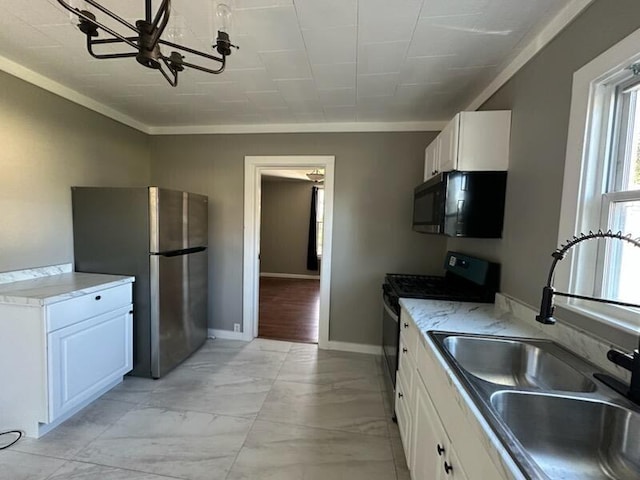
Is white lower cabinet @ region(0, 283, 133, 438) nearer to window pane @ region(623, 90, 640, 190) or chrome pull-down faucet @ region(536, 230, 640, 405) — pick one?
chrome pull-down faucet @ region(536, 230, 640, 405)

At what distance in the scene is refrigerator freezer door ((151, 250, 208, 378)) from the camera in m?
2.52

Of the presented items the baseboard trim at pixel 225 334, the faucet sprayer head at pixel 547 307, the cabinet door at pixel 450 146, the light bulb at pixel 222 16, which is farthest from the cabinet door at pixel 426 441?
the baseboard trim at pixel 225 334

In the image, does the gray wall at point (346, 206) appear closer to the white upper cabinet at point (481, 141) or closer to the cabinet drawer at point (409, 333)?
the white upper cabinet at point (481, 141)

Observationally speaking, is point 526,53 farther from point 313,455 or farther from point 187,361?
point 187,361

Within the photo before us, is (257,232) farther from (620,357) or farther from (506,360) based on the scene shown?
(620,357)

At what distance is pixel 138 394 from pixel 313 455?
1.48m

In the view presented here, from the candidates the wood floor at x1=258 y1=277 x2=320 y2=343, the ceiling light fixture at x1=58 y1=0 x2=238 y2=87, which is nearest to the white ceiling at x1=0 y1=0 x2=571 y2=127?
the ceiling light fixture at x1=58 y1=0 x2=238 y2=87

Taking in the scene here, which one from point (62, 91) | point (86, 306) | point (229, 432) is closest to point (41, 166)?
point (62, 91)

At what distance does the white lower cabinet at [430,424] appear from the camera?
884 millimetres

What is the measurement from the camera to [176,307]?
2.73 metres

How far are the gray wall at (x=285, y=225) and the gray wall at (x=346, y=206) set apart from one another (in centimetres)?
393

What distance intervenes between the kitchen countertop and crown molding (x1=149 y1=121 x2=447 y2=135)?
1.84m

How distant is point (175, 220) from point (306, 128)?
62.8 inches

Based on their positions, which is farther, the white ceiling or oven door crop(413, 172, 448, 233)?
oven door crop(413, 172, 448, 233)
